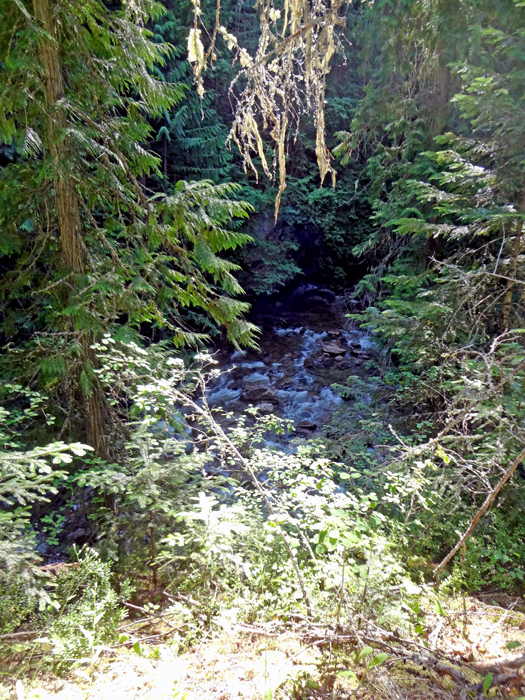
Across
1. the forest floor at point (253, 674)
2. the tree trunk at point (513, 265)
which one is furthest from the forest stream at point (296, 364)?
the forest floor at point (253, 674)

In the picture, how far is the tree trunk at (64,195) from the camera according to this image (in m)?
3.31

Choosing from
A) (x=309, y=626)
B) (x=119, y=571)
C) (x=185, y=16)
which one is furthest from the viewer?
(x=185, y=16)

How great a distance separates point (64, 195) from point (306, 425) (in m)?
6.02

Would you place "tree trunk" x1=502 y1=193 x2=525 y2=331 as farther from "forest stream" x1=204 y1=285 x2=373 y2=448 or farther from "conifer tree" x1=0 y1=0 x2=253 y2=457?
"forest stream" x1=204 y1=285 x2=373 y2=448

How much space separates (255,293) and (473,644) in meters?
12.7

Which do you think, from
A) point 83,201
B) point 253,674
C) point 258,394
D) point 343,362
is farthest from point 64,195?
point 343,362

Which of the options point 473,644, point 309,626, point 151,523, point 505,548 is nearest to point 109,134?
point 151,523

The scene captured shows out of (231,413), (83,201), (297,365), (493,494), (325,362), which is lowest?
(297,365)

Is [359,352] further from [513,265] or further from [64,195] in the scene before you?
[64,195]

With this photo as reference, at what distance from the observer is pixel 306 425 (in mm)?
7828

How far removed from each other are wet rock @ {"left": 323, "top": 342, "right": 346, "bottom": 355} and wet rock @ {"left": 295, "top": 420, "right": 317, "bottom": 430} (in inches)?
139

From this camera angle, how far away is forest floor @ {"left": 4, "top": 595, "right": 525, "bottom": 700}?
1783 mm

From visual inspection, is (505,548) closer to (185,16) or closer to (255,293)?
(255,293)

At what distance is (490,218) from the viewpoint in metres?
4.43
